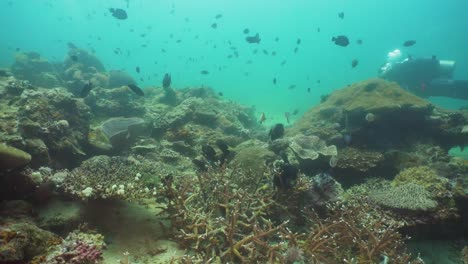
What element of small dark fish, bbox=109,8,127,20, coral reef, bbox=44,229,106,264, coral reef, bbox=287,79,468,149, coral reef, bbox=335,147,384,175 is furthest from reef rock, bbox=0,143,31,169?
small dark fish, bbox=109,8,127,20

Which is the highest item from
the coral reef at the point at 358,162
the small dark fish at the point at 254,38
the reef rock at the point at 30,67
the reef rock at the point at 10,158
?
the reef rock at the point at 30,67

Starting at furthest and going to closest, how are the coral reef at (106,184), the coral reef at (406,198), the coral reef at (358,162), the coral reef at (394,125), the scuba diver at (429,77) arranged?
the scuba diver at (429,77) → the coral reef at (394,125) → the coral reef at (358,162) → the coral reef at (406,198) → the coral reef at (106,184)

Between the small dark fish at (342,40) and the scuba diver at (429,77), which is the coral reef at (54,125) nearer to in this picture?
the small dark fish at (342,40)

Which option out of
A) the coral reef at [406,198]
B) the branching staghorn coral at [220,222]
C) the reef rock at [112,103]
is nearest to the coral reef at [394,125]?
the coral reef at [406,198]

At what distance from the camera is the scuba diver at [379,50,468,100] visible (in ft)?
62.2

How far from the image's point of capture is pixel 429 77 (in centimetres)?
1947

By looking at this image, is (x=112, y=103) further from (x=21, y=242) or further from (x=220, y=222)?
(x=21, y=242)

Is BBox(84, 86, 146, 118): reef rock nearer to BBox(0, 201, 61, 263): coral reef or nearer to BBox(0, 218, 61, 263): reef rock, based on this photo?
BBox(0, 201, 61, 263): coral reef

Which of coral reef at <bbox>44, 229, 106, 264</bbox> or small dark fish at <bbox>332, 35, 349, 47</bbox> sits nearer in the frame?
coral reef at <bbox>44, 229, 106, 264</bbox>

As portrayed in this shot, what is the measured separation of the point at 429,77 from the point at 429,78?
0.07 meters

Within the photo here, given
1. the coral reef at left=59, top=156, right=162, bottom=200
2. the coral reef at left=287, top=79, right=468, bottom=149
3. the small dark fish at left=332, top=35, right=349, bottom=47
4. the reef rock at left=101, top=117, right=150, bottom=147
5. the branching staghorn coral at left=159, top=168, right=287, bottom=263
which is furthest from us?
the small dark fish at left=332, top=35, right=349, bottom=47

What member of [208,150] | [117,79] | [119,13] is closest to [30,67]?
[117,79]

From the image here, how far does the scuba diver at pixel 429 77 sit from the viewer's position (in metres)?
19.0

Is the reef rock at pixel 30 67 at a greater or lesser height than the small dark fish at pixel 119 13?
greater
